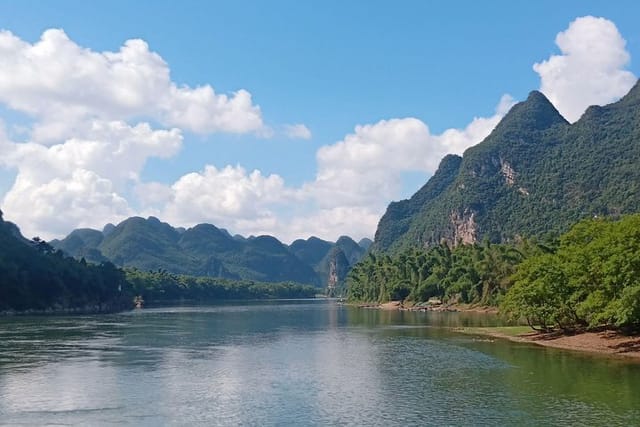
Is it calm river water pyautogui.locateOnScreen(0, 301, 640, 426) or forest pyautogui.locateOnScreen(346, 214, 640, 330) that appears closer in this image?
calm river water pyautogui.locateOnScreen(0, 301, 640, 426)

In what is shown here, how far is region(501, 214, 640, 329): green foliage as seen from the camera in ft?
174

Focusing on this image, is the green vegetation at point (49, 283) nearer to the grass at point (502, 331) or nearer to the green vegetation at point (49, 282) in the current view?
the green vegetation at point (49, 282)

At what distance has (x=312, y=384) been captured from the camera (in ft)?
142

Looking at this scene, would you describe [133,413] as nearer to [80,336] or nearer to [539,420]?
[539,420]

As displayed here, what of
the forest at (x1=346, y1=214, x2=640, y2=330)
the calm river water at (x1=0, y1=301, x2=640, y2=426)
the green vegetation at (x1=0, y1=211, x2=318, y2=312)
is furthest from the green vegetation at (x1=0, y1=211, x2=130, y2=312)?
the forest at (x1=346, y1=214, x2=640, y2=330)

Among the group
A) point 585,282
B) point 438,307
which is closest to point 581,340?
point 585,282

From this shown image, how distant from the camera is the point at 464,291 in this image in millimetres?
158500

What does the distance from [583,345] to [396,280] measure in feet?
452

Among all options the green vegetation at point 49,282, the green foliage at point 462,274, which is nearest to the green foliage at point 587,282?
the green foliage at point 462,274

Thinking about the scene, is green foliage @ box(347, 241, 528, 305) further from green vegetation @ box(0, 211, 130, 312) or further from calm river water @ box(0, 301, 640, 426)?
green vegetation @ box(0, 211, 130, 312)

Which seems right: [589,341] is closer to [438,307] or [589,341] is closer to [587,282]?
[587,282]

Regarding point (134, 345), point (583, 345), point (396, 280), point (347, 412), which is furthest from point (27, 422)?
point (396, 280)

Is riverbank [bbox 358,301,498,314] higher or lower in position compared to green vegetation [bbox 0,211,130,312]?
lower

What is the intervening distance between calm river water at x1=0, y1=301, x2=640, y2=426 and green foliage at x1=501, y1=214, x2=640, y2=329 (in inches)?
178
